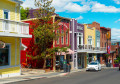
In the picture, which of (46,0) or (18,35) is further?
(46,0)

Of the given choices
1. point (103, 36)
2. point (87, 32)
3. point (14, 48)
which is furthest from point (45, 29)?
point (103, 36)

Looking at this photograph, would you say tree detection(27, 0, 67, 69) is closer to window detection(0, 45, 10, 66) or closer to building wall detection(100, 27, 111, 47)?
window detection(0, 45, 10, 66)

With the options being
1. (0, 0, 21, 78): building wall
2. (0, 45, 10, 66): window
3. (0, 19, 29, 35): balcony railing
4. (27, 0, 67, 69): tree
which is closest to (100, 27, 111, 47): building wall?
(27, 0, 67, 69): tree

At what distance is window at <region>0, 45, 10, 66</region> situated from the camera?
19.1 meters

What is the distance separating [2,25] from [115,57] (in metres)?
48.9

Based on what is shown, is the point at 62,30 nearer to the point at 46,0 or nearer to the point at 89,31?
the point at 46,0

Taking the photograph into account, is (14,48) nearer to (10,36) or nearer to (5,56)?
(5,56)

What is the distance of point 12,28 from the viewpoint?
18.8 meters

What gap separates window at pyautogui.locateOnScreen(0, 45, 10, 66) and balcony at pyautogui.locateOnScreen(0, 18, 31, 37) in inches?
69.1

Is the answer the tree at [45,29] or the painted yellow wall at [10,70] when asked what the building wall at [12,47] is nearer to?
the painted yellow wall at [10,70]

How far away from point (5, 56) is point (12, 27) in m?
2.93

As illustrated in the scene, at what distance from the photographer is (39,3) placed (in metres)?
25.7

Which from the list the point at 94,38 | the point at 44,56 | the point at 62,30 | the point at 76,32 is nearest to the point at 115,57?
the point at 94,38

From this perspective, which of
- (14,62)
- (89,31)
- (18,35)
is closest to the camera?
(18,35)
